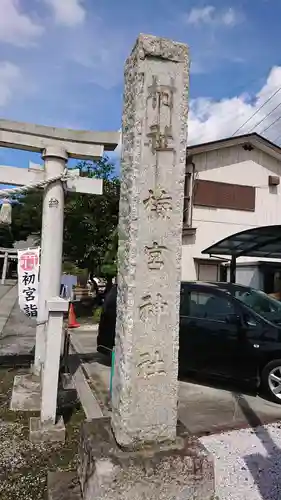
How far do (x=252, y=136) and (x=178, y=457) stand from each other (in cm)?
1497

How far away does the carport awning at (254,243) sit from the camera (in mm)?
9485

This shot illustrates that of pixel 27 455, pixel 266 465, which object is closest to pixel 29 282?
pixel 27 455

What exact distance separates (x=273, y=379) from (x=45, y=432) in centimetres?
338

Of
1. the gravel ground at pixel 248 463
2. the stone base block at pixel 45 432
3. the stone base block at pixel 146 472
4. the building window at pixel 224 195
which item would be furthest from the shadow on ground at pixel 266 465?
the building window at pixel 224 195

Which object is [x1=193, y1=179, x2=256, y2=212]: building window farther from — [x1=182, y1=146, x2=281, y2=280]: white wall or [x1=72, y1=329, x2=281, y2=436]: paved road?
[x1=72, y1=329, x2=281, y2=436]: paved road

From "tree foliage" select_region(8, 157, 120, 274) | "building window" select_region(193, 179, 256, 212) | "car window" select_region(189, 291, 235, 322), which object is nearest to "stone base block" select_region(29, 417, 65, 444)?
"car window" select_region(189, 291, 235, 322)

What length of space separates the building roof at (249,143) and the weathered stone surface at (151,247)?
1220cm

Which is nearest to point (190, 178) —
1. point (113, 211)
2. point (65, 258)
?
point (113, 211)

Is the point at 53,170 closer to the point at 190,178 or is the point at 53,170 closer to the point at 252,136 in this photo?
the point at 190,178

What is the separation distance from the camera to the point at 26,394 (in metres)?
5.20

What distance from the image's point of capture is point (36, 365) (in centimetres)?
586

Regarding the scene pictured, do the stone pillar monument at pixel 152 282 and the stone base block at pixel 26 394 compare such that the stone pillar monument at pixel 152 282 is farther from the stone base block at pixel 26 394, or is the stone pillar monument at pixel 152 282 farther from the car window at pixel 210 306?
the car window at pixel 210 306

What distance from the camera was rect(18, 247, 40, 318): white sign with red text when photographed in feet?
20.0

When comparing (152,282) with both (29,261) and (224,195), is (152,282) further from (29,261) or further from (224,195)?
(224,195)
